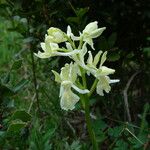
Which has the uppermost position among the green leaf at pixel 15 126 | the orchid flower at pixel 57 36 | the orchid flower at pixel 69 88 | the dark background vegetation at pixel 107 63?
the orchid flower at pixel 57 36

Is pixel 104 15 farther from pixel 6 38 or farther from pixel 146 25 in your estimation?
pixel 6 38

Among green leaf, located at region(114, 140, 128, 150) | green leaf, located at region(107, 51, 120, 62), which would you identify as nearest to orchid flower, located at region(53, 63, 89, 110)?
green leaf, located at region(114, 140, 128, 150)

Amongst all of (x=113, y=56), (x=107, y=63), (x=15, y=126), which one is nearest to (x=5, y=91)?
(x=15, y=126)

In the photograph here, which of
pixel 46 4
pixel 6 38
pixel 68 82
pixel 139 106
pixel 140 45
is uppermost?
pixel 68 82

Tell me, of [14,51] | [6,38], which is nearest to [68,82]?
[14,51]

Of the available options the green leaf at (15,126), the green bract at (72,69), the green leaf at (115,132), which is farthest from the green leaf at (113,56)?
the green leaf at (15,126)

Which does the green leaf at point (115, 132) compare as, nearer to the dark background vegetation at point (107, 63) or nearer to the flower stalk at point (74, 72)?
the dark background vegetation at point (107, 63)

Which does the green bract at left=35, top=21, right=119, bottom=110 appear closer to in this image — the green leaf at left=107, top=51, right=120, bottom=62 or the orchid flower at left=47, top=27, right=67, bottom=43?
the orchid flower at left=47, top=27, right=67, bottom=43

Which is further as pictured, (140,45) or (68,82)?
(140,45)
